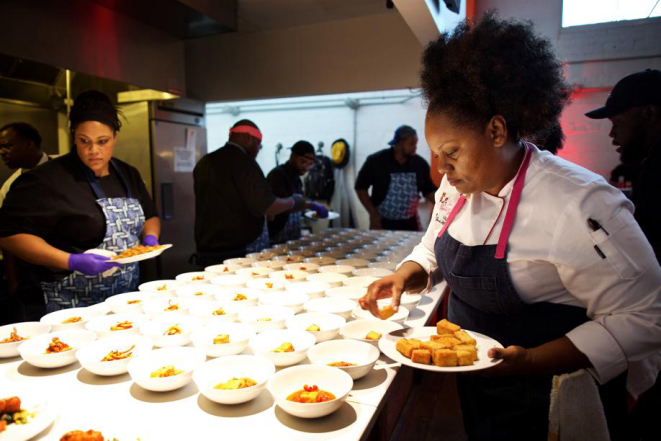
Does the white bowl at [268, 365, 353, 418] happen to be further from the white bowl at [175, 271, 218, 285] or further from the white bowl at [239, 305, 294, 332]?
the white bowl at [175, 271, 218, 285]

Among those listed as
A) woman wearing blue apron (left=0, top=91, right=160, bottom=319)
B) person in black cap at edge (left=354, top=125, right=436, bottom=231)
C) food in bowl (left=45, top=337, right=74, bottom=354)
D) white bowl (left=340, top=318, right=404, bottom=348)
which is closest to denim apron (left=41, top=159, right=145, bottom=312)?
woman wearing blue apron (left=0, top=91, right=160, bottom=319)

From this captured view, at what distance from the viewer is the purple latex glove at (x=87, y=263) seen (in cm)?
204

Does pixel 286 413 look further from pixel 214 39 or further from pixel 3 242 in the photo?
pixel 214 39

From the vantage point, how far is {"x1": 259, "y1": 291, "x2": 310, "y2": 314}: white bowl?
1.76 metres

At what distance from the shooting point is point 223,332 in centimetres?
147

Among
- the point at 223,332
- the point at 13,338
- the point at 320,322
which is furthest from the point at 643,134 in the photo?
the point at 13,338

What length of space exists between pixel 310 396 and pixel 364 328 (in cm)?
57

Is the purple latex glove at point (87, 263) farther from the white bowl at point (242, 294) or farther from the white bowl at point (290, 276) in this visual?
the white bowl at point (290, 276)

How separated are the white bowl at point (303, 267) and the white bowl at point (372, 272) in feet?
0.80

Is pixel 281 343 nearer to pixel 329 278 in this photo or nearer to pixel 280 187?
pixel 329 278

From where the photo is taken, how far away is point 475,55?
45.7 inches

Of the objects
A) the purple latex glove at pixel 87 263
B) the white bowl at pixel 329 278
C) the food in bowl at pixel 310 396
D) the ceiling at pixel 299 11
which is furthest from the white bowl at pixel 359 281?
the ceiling at pixel 299 11

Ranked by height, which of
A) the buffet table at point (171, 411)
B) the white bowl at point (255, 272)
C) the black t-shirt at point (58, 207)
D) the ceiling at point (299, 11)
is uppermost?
the ceiling at point (299, 11)

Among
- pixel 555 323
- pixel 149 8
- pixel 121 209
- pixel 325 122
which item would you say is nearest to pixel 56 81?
pixel 149 8
